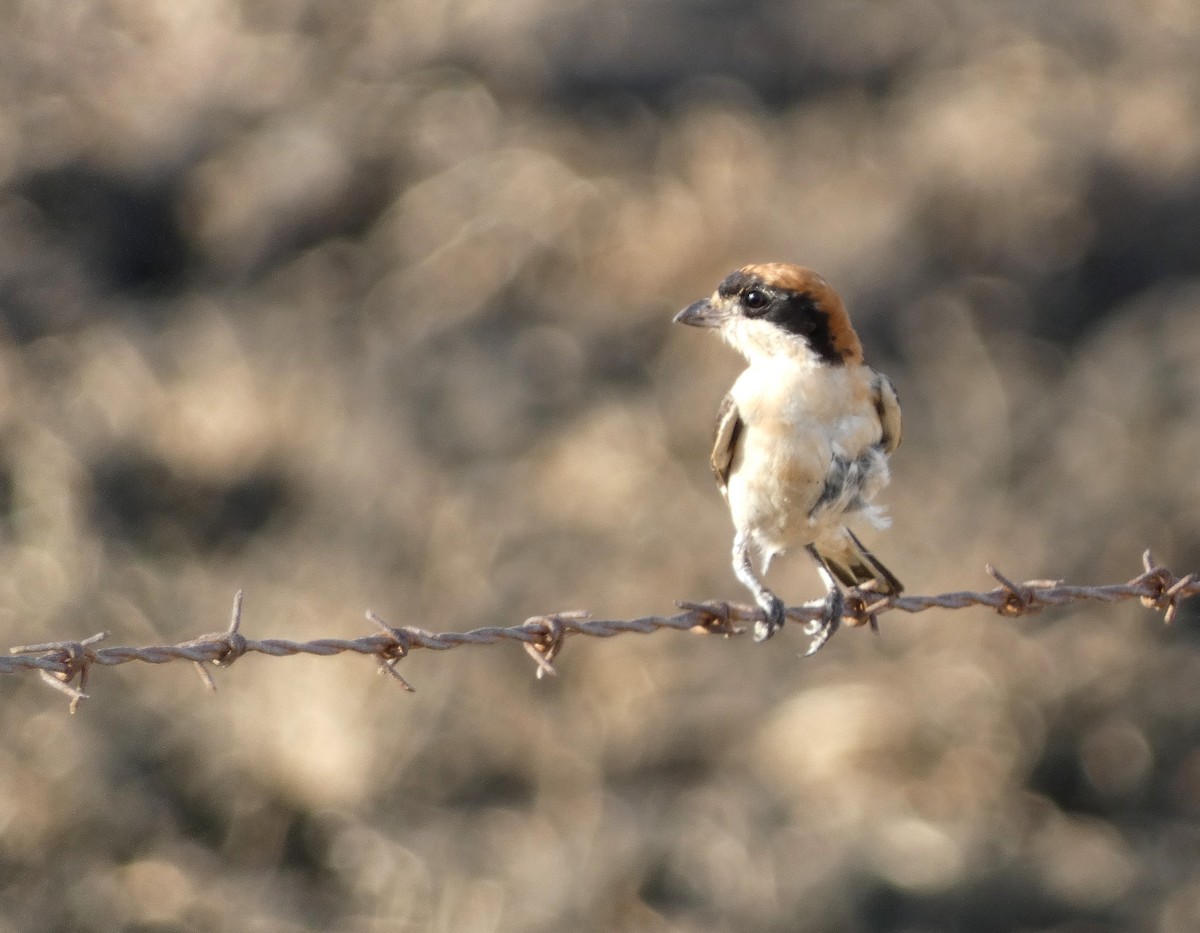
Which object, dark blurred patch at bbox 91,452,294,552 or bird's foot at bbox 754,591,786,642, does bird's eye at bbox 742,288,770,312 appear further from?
dark blurred patch at bbox 91,452,294,552

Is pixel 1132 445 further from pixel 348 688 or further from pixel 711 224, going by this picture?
pixel 348 688

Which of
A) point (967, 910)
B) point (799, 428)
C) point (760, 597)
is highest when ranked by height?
point (799, 428)

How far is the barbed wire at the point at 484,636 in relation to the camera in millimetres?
4070

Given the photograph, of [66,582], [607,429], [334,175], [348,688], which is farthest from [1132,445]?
[66,582]

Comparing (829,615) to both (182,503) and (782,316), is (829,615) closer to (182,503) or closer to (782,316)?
(782,316)

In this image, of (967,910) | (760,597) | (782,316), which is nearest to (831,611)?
(760,597)

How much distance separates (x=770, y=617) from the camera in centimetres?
541

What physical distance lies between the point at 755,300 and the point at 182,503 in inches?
242

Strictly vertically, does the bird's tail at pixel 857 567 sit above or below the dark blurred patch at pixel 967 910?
above

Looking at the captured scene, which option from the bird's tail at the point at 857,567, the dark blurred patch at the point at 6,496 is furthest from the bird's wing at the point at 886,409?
the dark blurred patch at the point at 6,496

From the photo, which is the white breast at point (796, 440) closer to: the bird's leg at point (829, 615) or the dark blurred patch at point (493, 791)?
the bird's leg at point (829, 615)

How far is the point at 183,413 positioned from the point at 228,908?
3.79m

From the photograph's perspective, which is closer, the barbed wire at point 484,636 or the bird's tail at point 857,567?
the barbed wire at point 484,636

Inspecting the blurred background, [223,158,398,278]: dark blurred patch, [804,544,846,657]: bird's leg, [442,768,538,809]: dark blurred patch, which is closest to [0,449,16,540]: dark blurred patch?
the blurred background
